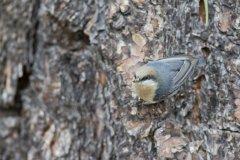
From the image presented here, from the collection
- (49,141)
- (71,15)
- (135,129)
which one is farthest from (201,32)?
(49,141)

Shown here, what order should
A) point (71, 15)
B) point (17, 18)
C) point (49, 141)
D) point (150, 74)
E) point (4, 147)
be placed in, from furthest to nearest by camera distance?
point (4, 147) → point (17, 18) → point (49, 141) → point (71, 15) → point (150, 74)

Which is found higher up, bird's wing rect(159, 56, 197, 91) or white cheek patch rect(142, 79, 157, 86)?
bird's wing rect(159, 56, 197, 91)

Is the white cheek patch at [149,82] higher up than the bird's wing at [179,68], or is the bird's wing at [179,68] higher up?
the bird's wing at [179,68]

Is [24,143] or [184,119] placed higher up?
[184,119]

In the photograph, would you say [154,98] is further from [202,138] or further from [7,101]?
[7,101]

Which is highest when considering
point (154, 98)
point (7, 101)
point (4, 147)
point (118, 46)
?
point (118, 46)

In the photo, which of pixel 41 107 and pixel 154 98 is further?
pixel 41 107

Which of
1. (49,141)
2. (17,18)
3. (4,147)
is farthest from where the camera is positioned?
(4,147)
